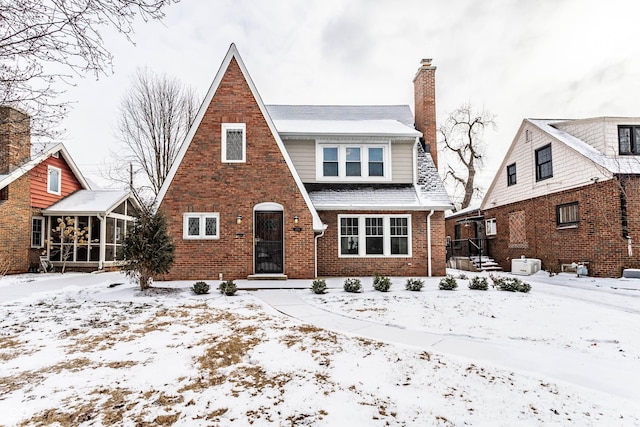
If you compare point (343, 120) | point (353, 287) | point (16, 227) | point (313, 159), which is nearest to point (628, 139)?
point (343, 120)

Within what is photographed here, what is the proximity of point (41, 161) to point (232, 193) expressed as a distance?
35.1 ft

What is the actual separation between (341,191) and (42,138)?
944 centimetres

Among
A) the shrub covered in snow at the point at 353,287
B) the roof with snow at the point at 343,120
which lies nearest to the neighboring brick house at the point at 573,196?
the roof with snow at the point at 343,120

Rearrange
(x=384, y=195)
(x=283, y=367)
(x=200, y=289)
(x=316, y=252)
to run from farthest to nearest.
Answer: (x=384, y=195) → (x=316, y=252) → (x=200, y=289) → (x=283, y=367)

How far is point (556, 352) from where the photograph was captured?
4.61 meters

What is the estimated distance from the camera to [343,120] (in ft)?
51.0

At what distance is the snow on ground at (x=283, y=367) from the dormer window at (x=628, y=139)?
350 inches

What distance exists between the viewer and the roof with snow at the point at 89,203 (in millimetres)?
15992

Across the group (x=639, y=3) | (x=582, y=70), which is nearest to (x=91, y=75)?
(x=639, y=3)

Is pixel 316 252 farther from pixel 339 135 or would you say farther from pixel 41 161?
pixel 41 161

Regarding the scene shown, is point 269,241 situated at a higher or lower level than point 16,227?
lower

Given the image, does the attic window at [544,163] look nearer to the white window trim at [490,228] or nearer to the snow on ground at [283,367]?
the white window trim at [490,228]

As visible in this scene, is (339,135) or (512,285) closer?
(512,285)

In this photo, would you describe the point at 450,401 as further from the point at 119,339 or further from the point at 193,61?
the point at 193,61
